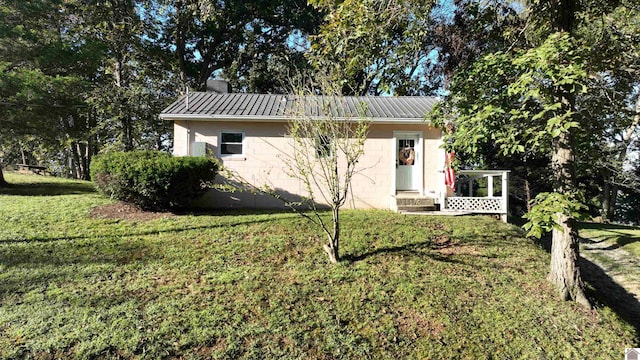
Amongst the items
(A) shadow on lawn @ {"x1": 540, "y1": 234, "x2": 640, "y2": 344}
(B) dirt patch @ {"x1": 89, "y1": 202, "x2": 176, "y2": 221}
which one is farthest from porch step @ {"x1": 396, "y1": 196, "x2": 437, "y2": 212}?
(B) dirt patch @ {"x1": 89, "y1": 202, "x2": 176, "y2": 221}

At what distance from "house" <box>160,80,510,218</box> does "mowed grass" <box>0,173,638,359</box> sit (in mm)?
2871

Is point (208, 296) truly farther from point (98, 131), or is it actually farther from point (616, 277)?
point (98, 131)

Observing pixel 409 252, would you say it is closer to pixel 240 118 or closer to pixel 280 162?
pixel 280 162

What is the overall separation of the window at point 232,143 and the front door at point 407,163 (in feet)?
15.8

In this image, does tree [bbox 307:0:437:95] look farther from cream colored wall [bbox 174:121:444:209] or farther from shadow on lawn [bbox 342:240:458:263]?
cream colored wall [bbox 174:121:444:209]

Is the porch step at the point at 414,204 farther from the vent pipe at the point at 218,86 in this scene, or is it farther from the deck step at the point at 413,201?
the vent pipe at the point at 218,86

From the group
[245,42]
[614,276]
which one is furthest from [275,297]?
[245,42]

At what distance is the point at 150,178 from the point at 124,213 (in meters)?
Answer: 1.26

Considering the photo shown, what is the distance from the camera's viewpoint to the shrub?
7711 millimetres

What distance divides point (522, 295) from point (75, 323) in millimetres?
5960

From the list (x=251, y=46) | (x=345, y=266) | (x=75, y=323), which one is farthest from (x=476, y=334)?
(x=251, y=46)

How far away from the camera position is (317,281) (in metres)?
5.13

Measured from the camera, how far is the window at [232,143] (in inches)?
401

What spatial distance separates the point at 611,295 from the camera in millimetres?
6477
